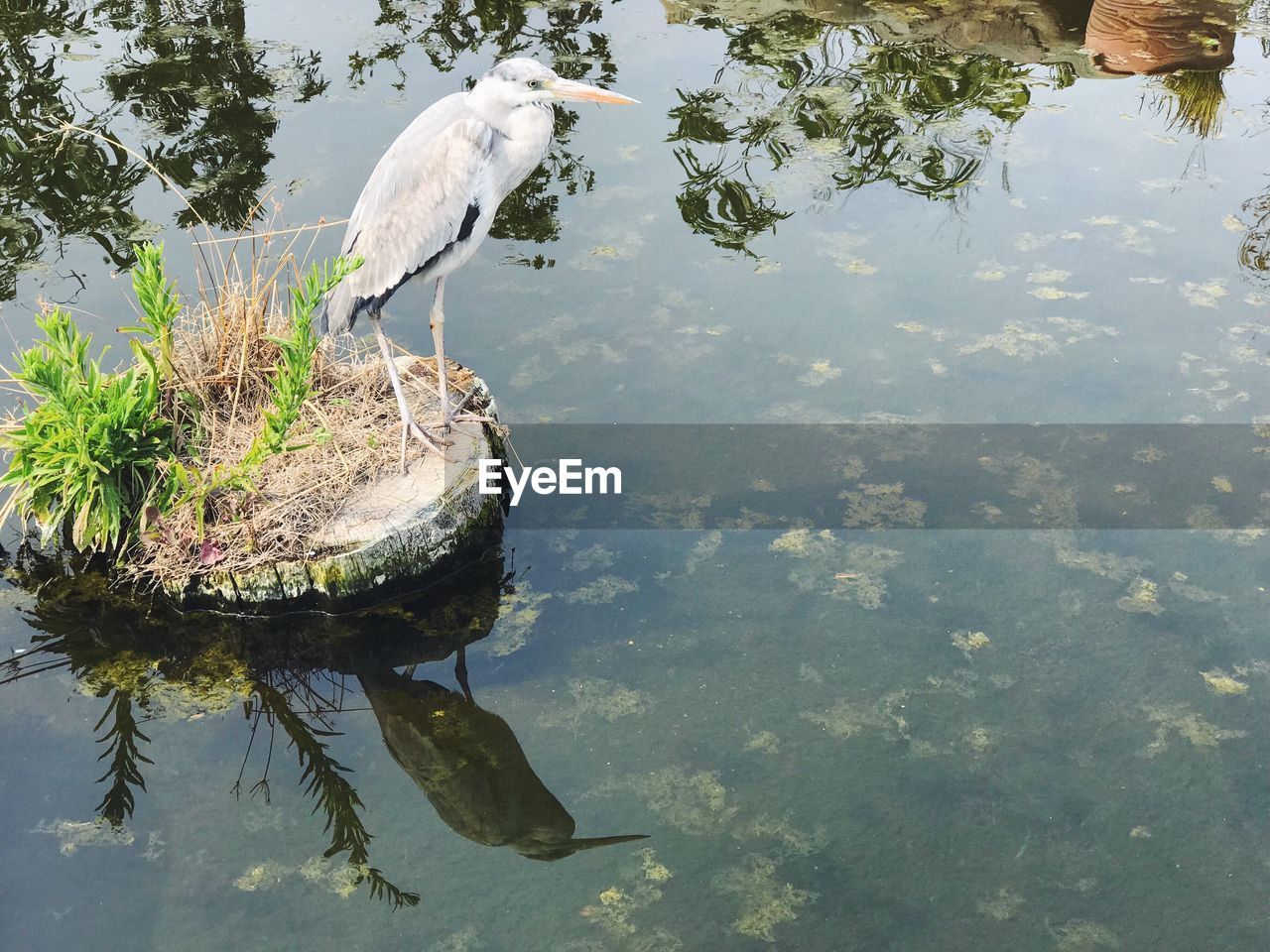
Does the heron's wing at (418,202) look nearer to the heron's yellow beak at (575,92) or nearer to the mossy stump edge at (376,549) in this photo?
the heron's yellow beak at (575,92)

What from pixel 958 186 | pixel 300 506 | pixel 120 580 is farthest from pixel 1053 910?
pixel 958 186

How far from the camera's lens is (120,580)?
3.28 metres

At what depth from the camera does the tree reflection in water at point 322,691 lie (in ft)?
9.07

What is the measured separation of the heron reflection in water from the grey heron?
69 cm

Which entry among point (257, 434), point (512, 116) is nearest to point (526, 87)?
point (512, 116)

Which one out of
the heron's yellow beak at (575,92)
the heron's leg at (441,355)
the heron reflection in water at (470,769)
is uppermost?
the heron's yellow beak at (575,92)

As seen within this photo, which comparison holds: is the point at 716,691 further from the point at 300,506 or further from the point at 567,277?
the point at 567,277

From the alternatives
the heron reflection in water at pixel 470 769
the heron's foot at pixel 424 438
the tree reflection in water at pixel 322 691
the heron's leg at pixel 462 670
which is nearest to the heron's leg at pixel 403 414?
the heron's foot at pixel 424 438

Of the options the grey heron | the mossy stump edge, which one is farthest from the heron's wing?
the mossy stump edge

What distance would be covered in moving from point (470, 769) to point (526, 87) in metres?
1.78

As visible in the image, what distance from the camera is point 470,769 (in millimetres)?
2879

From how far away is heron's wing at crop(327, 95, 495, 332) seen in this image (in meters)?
3.30

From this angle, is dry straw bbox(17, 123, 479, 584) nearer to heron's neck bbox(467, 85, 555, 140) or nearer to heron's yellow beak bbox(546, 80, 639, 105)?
heron's neck bbox(467, 85, 555, 140)

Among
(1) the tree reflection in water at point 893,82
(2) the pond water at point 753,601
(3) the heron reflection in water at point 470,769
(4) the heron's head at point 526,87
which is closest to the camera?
(2) the pond water at point 753,601
